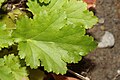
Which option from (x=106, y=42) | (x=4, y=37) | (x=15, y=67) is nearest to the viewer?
(x=4, y=37)

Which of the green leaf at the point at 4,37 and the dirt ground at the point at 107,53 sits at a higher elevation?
the green leaf at the point at 4,37

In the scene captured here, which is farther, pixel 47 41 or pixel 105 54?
pixel 105 54

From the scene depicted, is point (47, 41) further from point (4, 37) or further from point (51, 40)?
point (4, 37)

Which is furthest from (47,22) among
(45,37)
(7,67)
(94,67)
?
(94,67)

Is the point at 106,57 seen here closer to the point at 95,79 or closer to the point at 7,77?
the point at 95,79

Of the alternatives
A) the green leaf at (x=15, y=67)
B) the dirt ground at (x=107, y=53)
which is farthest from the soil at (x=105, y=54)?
the green leaf at (x=15, y=67)

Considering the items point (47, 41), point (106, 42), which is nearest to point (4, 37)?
point (47, 41)

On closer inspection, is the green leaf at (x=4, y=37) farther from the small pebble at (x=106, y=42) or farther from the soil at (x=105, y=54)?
the small pebble at (x=106, y=42)

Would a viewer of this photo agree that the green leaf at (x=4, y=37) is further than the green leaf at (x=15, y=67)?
No

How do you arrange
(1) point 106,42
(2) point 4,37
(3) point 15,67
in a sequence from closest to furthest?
(2) point 4,37 → (3) point 15,67 → (1) point 106,42
